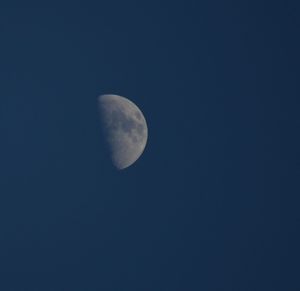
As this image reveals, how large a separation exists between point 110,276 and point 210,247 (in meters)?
1.62

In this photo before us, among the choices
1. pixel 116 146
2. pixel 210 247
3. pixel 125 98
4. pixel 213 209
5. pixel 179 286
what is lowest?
pixel 179 286

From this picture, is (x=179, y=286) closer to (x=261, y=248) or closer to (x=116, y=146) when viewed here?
(x=261, y=248)

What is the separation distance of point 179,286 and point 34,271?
2195 millimetres

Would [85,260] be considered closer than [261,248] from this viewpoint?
Yes

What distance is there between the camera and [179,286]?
22.9ft

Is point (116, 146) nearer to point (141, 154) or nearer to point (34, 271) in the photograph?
point (141, 154)

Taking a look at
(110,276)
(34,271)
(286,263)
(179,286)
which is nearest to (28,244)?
(34,271)

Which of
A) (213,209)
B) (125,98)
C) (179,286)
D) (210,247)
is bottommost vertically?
(179,286)

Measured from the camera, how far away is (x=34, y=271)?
638 cm

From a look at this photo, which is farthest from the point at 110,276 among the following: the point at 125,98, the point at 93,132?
the point at 125,98

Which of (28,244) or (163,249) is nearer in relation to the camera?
(28,244)

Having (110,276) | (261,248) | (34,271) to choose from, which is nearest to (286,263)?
(261,248)

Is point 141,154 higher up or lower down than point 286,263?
higher up

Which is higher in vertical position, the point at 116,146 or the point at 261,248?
the point at 116,146
